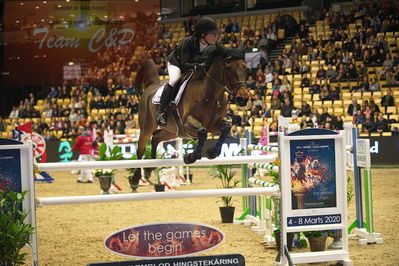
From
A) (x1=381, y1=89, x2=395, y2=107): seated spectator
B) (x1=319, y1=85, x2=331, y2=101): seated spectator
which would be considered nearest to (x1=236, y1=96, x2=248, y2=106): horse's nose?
(x1=381, y1=89, x2=395, y2=107): seated spectator

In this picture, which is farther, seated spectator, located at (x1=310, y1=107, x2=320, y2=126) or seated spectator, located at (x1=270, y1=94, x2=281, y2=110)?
seated spectator, located at (x1=270, y1=94, x2=281, y2=110)

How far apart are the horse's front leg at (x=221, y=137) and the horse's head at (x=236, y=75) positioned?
0.34 metres

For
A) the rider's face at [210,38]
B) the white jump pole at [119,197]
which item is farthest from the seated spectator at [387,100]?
the white jump pole at [119,197]

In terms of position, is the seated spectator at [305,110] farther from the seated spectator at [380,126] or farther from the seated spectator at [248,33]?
the seated spectator at [248,33]

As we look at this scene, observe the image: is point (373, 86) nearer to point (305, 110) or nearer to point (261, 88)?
point (305, 110)

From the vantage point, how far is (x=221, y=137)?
5.60 meters

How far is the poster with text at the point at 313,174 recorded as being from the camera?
530 centimetres

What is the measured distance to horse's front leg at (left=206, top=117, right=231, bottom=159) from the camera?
17.6 feet

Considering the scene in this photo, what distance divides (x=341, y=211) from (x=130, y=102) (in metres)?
16.4

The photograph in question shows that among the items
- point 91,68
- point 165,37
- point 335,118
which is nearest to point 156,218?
point 335,118

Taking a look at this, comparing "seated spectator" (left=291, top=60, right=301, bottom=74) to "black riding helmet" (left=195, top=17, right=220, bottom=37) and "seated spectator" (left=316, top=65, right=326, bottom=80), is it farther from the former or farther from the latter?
"black riding helmet" (left=195, top=17, right=220, bottom=37)

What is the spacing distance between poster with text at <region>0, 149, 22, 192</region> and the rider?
181cm

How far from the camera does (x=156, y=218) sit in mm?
8445

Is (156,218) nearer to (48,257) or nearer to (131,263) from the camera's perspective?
(48,257)
